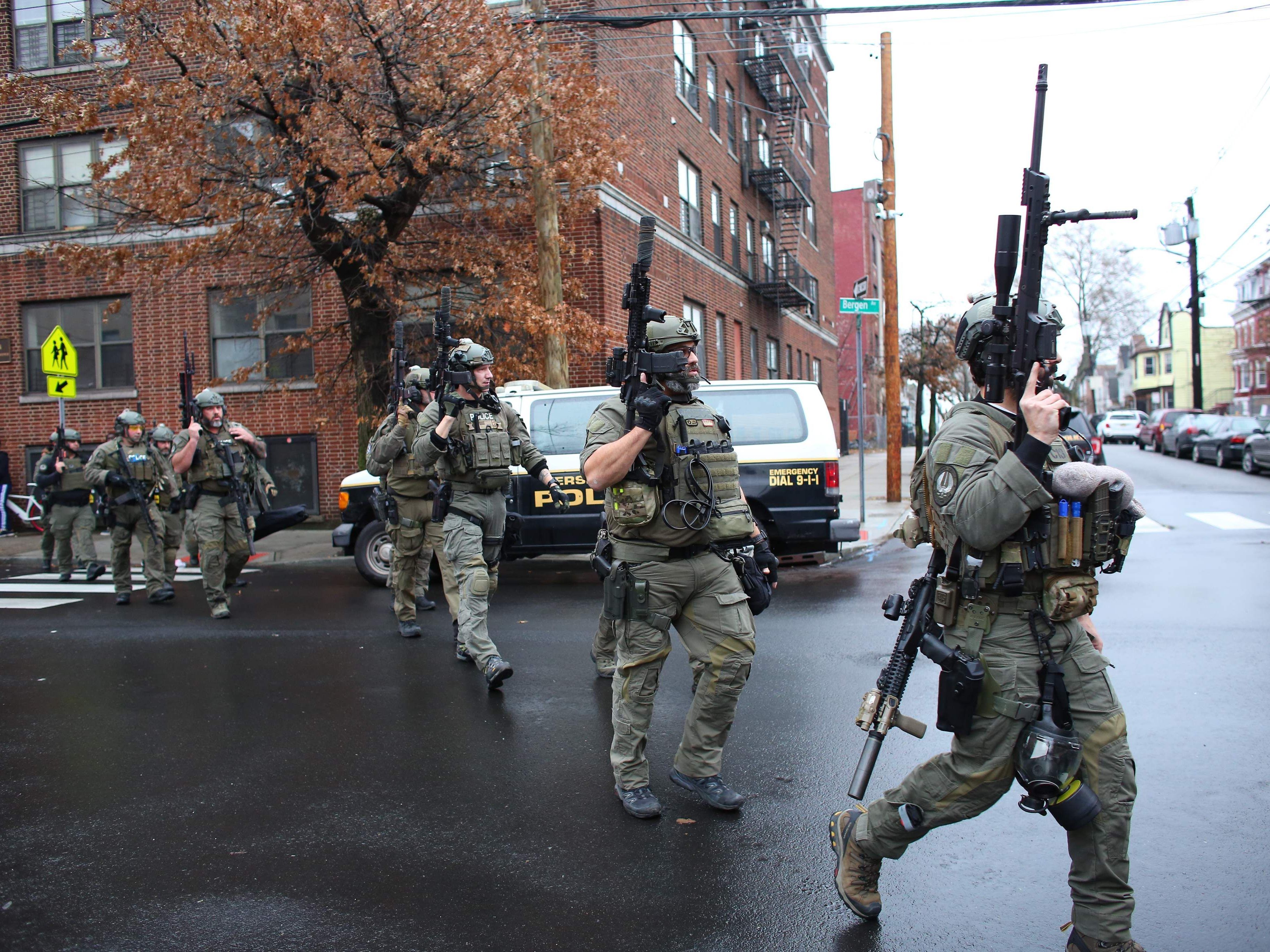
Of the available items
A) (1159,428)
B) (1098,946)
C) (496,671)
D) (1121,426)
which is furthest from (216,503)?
(1121,426)

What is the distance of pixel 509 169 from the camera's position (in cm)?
1396

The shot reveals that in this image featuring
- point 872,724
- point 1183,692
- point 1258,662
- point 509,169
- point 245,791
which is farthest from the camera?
point 509,169

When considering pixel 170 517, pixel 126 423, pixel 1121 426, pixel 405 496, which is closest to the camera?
pixel 405 496

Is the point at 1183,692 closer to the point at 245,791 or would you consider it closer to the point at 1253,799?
the point at 1253,799

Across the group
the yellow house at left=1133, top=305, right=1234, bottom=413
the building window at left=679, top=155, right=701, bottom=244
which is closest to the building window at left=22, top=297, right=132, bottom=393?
the building window at left=679, top=155, right=701, bottom=244

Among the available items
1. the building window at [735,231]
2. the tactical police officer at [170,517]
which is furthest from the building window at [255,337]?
the building window at [735,231]

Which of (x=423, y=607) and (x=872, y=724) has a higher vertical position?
(x=872, y=724)

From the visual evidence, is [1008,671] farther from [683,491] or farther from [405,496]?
[405,496]

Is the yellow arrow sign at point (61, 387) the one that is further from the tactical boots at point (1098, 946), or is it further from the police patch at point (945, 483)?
the tactical boots at point (1098, 946)

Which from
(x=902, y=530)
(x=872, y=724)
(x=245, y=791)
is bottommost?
(x=245, y=791)

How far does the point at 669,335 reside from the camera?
3.99m

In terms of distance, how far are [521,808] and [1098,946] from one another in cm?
228

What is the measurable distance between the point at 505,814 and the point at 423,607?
5062mm

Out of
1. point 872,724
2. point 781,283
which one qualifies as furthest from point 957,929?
point 781,283
